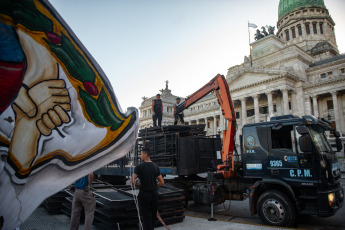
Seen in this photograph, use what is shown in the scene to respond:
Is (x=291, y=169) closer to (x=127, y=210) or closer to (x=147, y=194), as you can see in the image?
(x=147, y=194)

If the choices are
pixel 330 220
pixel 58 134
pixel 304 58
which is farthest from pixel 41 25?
pixel 304 58

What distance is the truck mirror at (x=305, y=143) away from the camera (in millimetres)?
5676

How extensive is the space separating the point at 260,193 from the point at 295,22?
7645 cm

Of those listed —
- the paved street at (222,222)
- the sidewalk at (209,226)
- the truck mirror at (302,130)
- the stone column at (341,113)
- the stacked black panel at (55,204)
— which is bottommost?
the paved street at (222,222)

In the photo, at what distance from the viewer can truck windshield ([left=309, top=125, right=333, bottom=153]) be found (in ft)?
20.1

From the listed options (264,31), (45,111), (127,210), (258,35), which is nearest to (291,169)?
(127,210)

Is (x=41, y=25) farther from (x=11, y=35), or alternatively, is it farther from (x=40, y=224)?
(x=40, y=224)

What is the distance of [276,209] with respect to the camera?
6.30 metres

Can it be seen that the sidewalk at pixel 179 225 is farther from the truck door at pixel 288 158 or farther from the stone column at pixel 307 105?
the stone column at pixel 307 105

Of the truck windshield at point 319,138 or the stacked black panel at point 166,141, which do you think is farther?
the stacked black panel at point 166,141

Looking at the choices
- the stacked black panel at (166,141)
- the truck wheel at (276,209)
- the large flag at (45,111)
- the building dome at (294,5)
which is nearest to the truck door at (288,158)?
the truck wheel at (276,209)

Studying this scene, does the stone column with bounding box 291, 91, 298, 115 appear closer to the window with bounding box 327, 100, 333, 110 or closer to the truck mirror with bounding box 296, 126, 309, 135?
the window with bounding box 327, 100, 333, 110

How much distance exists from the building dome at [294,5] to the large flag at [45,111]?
83.2 m

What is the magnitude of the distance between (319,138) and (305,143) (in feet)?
3.45
